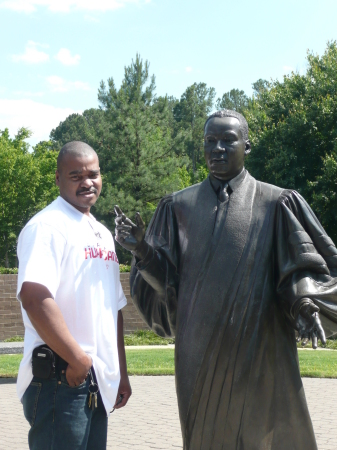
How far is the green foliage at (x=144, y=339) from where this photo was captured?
1633cm

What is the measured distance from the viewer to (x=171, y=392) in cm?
882

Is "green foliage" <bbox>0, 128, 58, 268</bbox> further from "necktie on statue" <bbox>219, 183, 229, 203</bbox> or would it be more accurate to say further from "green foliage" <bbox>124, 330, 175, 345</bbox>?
"necktie on statue" <bbox>219, 183, 229, 203</bbox>

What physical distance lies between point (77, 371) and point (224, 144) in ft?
4.09

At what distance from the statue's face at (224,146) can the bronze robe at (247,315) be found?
143 millimetres

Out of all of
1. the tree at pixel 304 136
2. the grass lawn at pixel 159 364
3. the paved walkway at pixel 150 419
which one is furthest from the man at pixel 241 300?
the tree at pixel 304 136

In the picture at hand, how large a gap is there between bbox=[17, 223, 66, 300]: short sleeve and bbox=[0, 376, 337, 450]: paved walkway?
11.6 feet

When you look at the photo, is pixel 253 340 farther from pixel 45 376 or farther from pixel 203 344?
pixel 45 376

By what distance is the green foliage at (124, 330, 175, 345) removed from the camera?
53.6ft

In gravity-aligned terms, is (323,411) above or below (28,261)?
below

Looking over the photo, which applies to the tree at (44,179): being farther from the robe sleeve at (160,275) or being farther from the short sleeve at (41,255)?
the short sleeve at (41,255)

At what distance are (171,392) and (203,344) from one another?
6326 mm

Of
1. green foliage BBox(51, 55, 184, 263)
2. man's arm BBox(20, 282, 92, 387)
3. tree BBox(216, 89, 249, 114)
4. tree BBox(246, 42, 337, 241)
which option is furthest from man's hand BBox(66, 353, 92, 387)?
tree BBox(216, 89, 249, 114)

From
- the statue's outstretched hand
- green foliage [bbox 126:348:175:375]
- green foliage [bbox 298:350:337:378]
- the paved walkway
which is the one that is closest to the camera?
the statue's outstretched hand

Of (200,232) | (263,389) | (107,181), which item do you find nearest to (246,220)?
(200,232)
